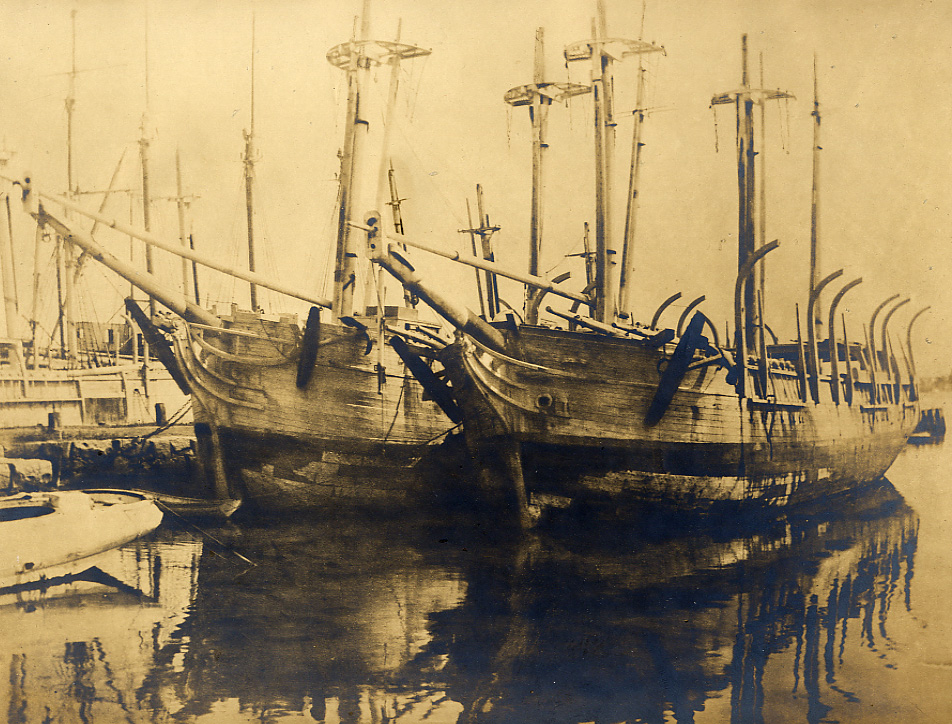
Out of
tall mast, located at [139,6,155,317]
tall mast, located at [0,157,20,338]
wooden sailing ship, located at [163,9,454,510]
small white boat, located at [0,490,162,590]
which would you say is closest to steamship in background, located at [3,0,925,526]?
wooden sailing ship, located at [163,9,454,510]

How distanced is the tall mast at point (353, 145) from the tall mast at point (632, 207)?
1267mm

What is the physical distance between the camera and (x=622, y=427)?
4.07m

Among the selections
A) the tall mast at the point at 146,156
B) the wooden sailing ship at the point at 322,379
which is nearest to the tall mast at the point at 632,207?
the wooden sailing ship at the point at 322,379

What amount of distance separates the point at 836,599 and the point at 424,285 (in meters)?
2.84

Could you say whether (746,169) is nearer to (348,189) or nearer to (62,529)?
(348,189)

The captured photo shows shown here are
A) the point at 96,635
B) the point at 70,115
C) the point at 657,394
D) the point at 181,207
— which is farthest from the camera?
the point at 657,394

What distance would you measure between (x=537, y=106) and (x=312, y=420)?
2260 mm

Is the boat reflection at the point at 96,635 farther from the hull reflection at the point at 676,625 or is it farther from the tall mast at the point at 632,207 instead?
the tall mast at the point at 632,207

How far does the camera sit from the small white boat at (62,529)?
3.76 meters

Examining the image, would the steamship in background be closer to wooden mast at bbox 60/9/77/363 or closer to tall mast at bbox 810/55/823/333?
tall mast at bbox 810/55/823/333

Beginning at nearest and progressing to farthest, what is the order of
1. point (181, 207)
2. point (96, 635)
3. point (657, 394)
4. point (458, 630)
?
point (96, 635) → point (458, 630) → point (181, 207) → point (657, 394)

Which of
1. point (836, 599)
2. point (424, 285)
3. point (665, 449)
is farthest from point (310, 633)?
point (836, 599)

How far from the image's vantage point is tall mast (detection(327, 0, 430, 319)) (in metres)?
4.04

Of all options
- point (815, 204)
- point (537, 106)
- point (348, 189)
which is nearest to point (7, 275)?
point (348, 189)
